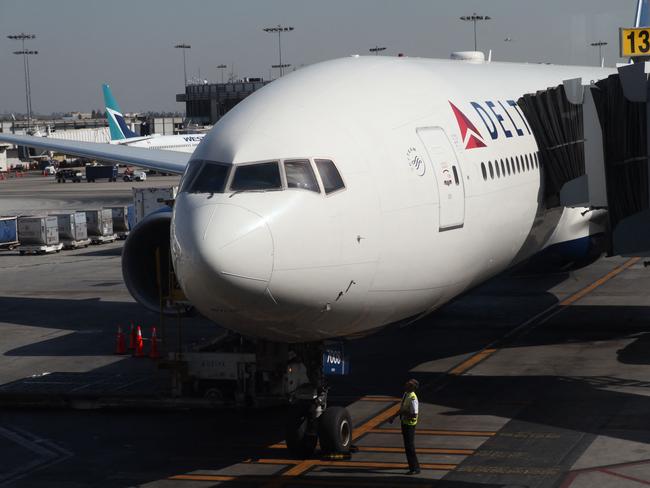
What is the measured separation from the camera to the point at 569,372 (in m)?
21.8

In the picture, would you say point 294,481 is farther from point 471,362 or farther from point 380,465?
point 471,362

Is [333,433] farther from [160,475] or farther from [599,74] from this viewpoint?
[599,74]

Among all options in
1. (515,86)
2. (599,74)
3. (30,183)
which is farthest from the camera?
(30,183)

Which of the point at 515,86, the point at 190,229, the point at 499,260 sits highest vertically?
the point at 515,86

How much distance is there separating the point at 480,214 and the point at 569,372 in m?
5.23

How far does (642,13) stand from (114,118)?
74655 mm

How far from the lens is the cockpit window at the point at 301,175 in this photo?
14297 millimetres

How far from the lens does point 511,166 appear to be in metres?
20.3

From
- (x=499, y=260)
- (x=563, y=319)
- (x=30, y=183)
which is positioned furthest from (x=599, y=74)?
(x=30, y=183)

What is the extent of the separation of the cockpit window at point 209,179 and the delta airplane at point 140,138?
261 feet

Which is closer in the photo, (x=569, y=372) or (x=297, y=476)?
(x=297, y=476)

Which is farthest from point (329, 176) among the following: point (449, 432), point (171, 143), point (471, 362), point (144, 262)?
point (171, 143)

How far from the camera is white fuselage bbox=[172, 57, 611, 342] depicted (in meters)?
13.6

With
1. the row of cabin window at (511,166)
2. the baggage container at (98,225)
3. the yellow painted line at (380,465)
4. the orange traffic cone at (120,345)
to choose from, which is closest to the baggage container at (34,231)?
the baggage container at (98,225)
